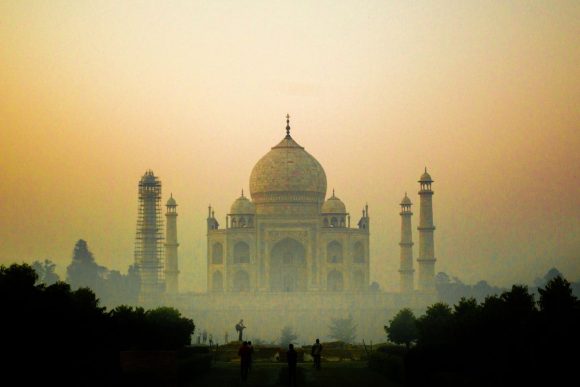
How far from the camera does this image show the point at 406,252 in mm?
69688

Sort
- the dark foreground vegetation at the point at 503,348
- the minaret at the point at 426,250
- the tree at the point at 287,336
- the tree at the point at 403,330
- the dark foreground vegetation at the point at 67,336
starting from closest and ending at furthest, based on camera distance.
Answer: the dark foreground vegetation at the point at 503,348, the dark foreground vegetation at the point at 67,336, the tree at the point at 403,330, the tree at the point at 287,336, the minaret at the point at 426,250

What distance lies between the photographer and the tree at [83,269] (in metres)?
98.8

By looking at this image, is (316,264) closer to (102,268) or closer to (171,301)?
(171,301)

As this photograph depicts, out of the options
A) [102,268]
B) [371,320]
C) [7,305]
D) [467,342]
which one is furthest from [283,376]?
[102,268]

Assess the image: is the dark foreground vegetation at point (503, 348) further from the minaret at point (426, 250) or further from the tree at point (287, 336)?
the minaret at point (426, 250)

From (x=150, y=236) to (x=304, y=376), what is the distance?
44457 mm

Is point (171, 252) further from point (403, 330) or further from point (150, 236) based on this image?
point (403, 330)

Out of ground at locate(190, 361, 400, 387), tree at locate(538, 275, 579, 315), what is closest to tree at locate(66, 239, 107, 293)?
ground at locate(190, 361, 400, 387)

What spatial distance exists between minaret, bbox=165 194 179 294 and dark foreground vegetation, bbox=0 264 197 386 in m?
30.6

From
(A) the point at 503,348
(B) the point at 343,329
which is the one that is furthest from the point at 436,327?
(B) the point at 343,329

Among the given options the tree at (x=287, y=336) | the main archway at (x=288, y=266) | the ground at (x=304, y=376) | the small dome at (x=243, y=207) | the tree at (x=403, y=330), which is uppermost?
the small dome at (x=243, y=207)

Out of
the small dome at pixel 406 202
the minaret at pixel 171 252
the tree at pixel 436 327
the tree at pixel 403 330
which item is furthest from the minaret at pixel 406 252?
the tree at pixel 436 327

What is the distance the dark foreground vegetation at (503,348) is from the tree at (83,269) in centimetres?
6360

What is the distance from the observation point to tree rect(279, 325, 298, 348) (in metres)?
61.8
